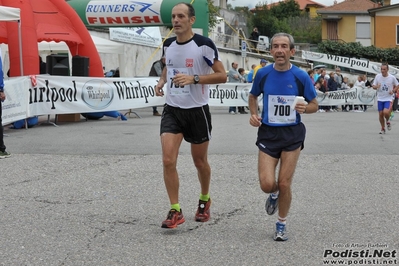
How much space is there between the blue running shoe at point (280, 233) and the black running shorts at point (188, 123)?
115 cm

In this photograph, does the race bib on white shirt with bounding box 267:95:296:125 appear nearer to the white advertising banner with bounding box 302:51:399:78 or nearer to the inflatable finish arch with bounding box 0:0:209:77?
the inflatable finish arch with bounding box 0:0:209:77

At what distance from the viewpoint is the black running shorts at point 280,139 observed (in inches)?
257

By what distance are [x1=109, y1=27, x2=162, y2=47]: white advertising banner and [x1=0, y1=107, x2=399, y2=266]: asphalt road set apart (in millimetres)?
18557

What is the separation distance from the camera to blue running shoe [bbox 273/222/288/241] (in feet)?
20.6

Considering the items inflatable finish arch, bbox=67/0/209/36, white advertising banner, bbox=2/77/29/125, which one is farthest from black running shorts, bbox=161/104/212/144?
inflatable finish arch, bbox=67/0/209/36

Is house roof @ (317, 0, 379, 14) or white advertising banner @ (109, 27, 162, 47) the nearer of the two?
white advertising banner @ (109, 27, 162, 47)

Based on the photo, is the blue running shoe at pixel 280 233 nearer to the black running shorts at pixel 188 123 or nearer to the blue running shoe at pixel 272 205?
the blue running shoe at pixel 272 205

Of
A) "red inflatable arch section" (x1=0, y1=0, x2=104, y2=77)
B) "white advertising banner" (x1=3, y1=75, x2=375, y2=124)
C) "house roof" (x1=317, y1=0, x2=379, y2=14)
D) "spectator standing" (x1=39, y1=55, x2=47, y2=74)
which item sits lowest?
"white advertising banner" (x1=3, y1=75, x2=375, y2=124)

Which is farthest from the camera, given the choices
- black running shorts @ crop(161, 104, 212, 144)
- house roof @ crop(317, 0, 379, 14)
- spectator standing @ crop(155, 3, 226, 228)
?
house roof @ crop(317, 0, 379, 14)

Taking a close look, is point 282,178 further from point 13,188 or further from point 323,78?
point 323,78

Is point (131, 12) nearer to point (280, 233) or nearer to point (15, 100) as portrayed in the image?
point (15, 100)

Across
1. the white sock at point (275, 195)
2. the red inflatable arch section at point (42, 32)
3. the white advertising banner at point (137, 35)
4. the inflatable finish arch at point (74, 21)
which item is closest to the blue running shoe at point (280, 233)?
the white sock at point (275, 195)

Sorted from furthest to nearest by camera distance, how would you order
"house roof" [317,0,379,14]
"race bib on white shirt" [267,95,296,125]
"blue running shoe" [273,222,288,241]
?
"house roof" [317,0,379,14], "race bib on white shirt" [267,95,296,125], "blue running shoe" [273,222,288,241]

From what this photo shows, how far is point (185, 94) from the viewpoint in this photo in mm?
6926
